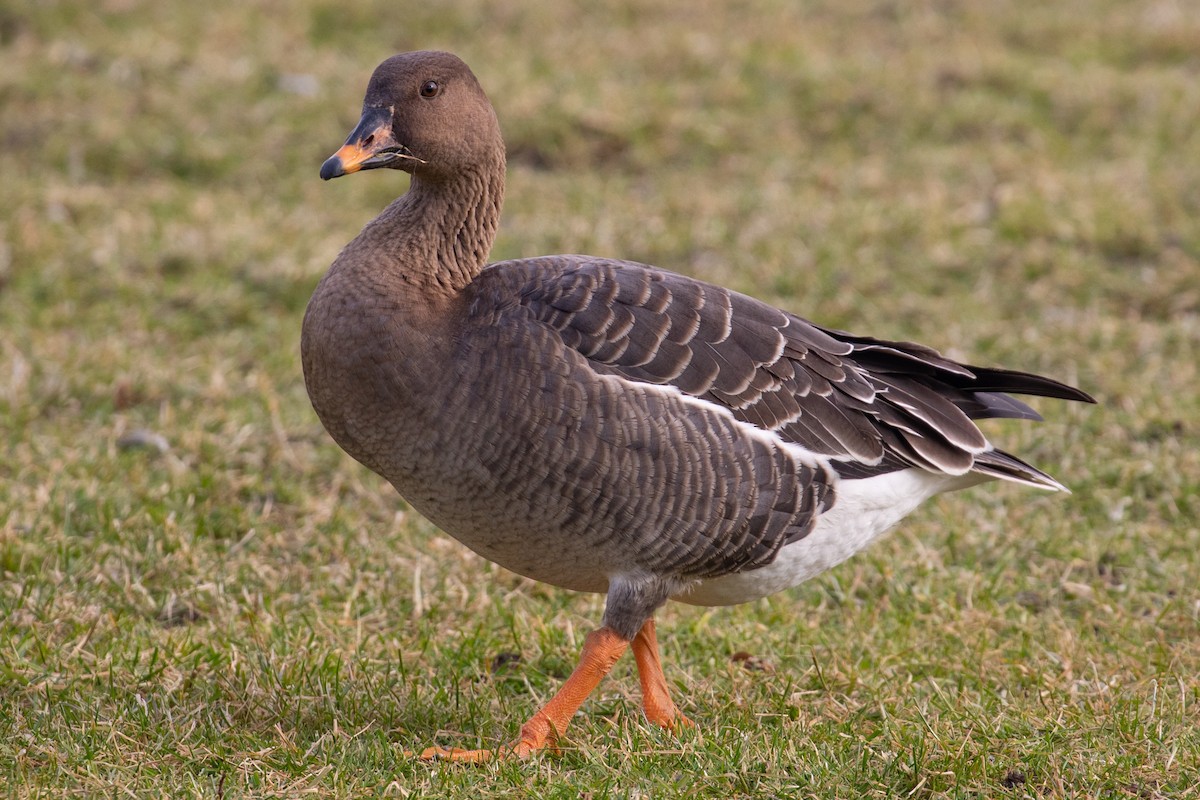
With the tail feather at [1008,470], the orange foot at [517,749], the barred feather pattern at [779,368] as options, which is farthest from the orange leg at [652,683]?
the tail feather at [1008,470]

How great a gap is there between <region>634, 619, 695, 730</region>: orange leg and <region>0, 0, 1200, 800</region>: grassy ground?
4.5 inches

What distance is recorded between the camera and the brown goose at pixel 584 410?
3.74 metres

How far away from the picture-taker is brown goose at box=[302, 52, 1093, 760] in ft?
12.3

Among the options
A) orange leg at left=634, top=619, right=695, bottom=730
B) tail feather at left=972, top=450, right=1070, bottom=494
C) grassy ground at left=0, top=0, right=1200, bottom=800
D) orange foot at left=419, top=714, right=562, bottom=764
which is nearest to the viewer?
orange foot at left=419, top=714, right=562, bottom=764

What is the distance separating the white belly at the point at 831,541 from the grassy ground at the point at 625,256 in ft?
1.09

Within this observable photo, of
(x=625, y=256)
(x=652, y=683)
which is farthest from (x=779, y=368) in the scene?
(x=625, y=256)

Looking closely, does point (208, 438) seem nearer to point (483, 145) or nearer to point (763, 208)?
point (483, 145)

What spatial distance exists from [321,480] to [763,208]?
3752 mm

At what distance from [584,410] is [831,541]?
2.91 ft

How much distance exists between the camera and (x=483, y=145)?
411 cm

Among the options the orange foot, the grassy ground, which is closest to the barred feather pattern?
the grassy ground

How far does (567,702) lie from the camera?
388cm

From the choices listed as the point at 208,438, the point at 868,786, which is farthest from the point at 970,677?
the point at 208,438

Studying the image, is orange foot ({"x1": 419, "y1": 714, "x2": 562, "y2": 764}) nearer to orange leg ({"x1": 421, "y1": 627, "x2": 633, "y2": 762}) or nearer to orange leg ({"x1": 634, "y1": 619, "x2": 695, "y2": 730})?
orange leg ({"x1": 421, "y1": 627, "x2": 633, "y2": 762})
